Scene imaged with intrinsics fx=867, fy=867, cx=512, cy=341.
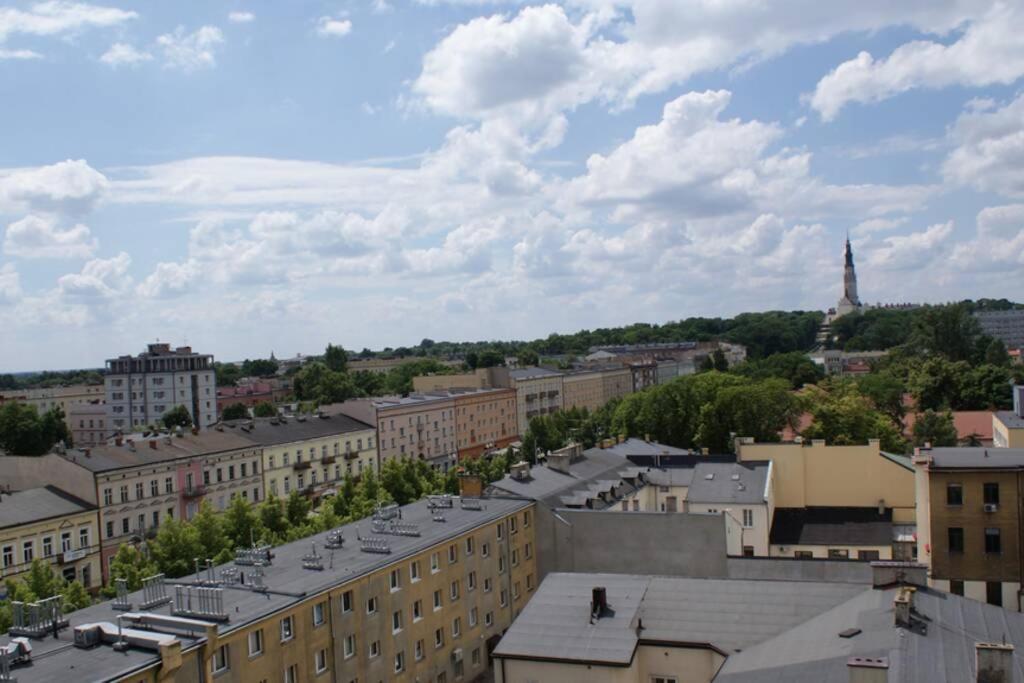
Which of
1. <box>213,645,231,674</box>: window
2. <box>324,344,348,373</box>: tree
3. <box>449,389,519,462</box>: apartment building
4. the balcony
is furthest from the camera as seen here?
<box>324,344,348,373</box>: tree

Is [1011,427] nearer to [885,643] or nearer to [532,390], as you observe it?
[885,643]

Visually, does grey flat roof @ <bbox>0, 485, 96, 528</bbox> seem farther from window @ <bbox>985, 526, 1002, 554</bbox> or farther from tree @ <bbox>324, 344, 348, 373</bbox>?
tree @ <bbox>324, 344, 348, 373</bbox>

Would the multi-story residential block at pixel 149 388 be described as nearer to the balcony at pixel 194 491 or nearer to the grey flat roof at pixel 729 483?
the balcony at pixel 194 491

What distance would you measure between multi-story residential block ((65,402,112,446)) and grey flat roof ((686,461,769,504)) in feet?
320

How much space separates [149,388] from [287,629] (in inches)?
4017

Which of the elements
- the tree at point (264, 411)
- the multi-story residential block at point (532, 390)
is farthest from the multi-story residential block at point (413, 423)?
the tree at point (264, 411)

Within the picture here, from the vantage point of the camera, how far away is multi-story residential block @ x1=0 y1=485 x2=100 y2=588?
48656 mm

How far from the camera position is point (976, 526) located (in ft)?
114

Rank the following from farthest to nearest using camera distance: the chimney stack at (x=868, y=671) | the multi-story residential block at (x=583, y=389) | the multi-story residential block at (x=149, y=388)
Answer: the multi-story residential block at (x=583, y=389)
the multi-story residential block at (x=149, y=388)
the chimney stack at (x=868, y=671)

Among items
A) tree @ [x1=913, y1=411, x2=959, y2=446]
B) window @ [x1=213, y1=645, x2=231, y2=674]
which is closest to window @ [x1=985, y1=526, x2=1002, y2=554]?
window @ [x1=213, y1=645, x2=231, y2=674]

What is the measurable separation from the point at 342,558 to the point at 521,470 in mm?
16854

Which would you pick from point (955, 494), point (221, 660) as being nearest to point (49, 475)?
point (221, 660)

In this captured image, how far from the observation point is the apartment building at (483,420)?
10594 centimetres

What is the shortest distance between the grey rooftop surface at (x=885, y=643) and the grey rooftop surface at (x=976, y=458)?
12.1 metres
